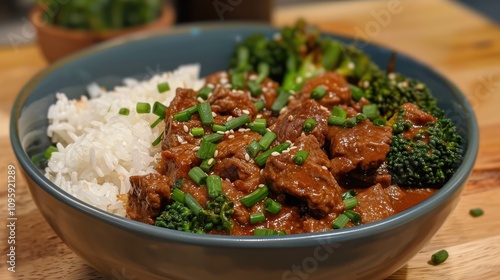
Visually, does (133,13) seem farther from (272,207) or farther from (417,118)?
(272,207)

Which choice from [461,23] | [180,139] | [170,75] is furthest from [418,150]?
[461,23]

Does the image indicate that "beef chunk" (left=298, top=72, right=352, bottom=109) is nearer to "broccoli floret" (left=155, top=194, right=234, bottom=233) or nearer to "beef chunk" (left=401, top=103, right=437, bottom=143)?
"beef chunk" (left=401, top=103, right=437, bottom=143)

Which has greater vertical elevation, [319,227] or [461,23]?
[319,227]

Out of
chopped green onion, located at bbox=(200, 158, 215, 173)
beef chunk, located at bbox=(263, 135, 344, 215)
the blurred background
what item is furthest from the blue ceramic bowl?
the blurred background

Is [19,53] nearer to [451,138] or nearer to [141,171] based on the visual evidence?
[141,171]

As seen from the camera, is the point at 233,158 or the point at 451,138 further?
the point at 451,138

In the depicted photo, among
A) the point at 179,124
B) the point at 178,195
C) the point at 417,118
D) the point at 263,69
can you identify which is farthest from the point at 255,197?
the point at 263,69
